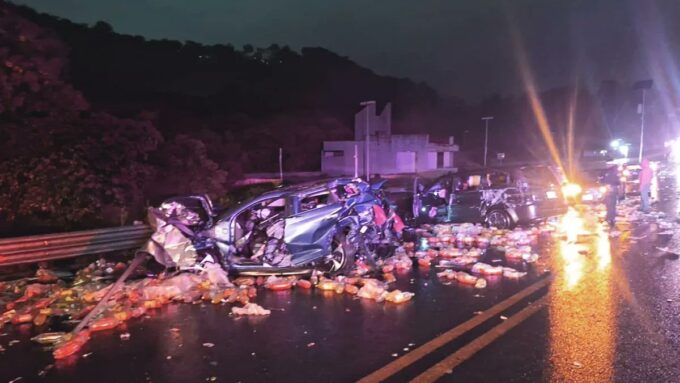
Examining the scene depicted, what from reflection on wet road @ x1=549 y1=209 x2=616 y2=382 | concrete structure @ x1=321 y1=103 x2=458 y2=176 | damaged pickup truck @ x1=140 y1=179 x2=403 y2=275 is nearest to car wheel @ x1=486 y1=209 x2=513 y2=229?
reflection on wet road @ x1=549 y1=209 x2=616 y2=382

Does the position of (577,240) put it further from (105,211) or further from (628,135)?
(628,135)

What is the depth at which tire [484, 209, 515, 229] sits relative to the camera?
41.7 feet

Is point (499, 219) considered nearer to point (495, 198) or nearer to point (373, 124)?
point (495, 198)

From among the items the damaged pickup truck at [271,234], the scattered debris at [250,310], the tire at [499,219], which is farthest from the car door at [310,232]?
the tire at [499,219]

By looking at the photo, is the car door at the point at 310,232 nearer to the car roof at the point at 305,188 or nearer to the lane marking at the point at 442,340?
the car roof at the point at 305,188

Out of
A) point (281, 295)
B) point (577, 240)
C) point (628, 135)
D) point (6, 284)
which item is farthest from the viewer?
point (628, 135)

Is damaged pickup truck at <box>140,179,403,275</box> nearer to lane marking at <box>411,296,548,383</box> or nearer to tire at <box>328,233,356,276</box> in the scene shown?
tire at <box>328,233,356,276</box>

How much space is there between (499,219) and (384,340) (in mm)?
8215

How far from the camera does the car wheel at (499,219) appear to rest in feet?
41.8

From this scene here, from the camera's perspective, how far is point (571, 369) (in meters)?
4.54

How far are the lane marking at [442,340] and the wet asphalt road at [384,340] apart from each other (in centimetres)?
9

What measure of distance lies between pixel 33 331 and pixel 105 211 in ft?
24.9

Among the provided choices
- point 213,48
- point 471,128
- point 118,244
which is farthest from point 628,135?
point 118,244

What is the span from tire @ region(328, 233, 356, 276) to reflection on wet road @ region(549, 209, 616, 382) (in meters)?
2.90
